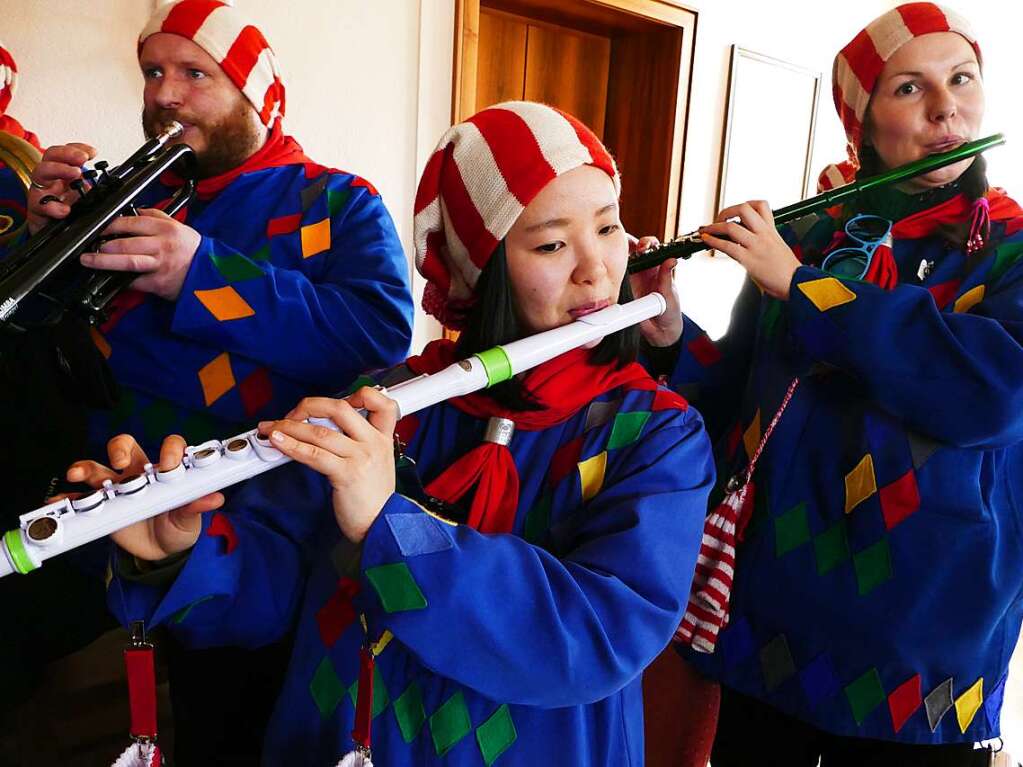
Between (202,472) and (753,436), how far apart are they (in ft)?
2.61

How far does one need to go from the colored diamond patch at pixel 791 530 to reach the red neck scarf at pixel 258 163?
3.44ft

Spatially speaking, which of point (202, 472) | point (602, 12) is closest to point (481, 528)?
point (202, 472)

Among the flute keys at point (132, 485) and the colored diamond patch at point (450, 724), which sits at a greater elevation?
the flute keys at point (132, 485)

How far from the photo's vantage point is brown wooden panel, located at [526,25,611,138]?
→ 11.4 ft

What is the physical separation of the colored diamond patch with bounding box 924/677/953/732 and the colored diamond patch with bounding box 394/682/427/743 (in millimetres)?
690

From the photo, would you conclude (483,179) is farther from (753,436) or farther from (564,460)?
(753,436)

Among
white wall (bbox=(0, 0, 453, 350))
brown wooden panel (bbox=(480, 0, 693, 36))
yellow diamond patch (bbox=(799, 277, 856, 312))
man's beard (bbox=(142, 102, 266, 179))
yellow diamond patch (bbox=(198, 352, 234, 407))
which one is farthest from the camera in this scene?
brown wooden panel (bbox=(480, 0, 693, 36))

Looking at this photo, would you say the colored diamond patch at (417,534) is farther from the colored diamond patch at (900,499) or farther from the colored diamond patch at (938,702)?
the colored diamond patch at (938,702)

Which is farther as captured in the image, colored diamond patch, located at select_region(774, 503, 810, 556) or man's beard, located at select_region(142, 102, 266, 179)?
man's beard, located at select_region(142, 102, 266, 179)

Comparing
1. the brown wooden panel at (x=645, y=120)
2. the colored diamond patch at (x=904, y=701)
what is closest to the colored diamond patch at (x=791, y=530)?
the colored diamond patch at (x=904, y=701)

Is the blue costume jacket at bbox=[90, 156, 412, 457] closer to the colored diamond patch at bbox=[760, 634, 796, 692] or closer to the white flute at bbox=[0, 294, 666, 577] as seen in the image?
the white flute at bbox=[0, 294, 666, 577]

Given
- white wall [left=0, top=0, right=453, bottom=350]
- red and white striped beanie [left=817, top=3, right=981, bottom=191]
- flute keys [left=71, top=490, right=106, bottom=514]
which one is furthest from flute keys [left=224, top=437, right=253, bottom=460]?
white wall [left=0, top=0, right=453, bottom=350]

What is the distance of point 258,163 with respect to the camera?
1414 millimetres

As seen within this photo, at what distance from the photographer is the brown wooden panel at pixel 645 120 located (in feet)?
12.0
